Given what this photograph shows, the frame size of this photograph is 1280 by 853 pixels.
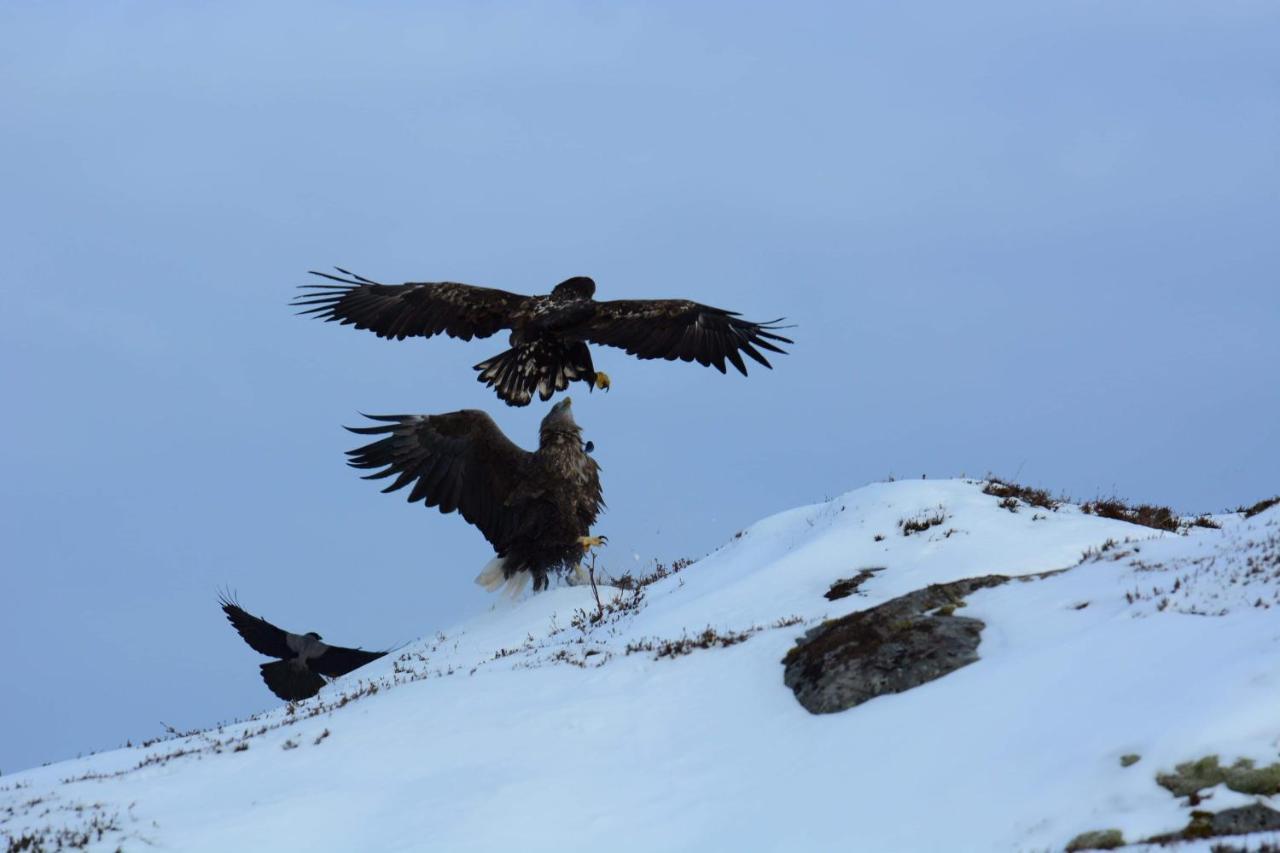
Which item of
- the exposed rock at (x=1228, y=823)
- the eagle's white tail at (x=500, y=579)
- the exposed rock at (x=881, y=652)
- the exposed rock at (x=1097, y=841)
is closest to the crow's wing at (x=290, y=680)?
the eagle's white tail at (x=500, y=579)

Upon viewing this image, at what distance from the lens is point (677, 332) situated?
64.4ft

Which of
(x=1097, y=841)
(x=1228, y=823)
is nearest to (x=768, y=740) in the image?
(x=1097, y=841)

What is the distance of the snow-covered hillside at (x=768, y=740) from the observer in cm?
883

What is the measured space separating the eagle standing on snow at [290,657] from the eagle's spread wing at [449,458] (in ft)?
10.6

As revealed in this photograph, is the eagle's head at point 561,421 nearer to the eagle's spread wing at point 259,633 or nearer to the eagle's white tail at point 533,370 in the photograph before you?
the eagle's white tail at point 533,370

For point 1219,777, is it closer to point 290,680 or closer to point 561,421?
point 561,421

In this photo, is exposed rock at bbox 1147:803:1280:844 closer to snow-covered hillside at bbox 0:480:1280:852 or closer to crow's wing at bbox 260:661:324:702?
snow-covered hillside at bbox 0:480:1280:852

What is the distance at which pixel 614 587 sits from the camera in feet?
68.1

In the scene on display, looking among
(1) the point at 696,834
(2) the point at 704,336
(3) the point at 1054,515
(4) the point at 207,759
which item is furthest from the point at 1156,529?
(4) the point at 207,759

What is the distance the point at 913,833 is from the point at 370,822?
4.43 m

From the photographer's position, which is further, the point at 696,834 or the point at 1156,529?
the point at 1156,529

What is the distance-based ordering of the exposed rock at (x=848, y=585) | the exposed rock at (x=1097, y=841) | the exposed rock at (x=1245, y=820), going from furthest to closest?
the exposed rock at (x=848, y=585), the exposed rock at (x=1097, y=841), the exposed rock at (x=1245, y=820)

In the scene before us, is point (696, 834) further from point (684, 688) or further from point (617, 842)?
point (684, 688)

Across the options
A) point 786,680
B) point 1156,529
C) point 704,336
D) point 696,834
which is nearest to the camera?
point 696,834
